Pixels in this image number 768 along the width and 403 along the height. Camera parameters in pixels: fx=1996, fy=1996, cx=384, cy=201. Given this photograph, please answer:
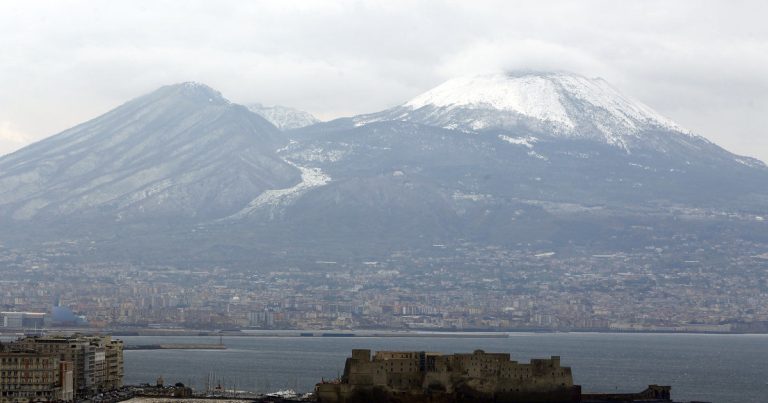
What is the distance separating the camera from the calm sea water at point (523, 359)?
115438 mm

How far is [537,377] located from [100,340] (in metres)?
27.0

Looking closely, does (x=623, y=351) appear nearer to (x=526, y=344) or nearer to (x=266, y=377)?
(x=526, y=344)

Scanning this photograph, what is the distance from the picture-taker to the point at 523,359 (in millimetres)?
138000

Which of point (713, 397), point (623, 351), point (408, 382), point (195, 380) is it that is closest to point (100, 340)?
point (195, 380)

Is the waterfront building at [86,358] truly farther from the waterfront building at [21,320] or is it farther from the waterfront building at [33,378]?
the waterfront building at [21,320]

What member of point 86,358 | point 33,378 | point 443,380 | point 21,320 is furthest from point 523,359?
point 21,320

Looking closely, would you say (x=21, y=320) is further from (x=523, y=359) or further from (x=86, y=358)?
(x=86, y=358)

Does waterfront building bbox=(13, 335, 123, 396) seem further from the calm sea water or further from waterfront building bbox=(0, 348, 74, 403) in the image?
the calm sea water

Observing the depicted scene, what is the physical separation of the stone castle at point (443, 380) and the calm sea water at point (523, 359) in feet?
63.1

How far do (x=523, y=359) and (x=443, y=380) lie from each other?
50.2m

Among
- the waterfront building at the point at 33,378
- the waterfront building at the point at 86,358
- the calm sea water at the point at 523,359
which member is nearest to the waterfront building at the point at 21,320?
the calm sea water at the point at 523,359

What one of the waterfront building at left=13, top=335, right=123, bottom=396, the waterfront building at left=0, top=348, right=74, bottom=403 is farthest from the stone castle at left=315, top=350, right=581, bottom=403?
the waterfront building at left=13, top=335, right=123, bottom=396

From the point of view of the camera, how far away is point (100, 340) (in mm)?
105062

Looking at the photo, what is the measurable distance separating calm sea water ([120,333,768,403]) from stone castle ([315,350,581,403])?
1925 cm
